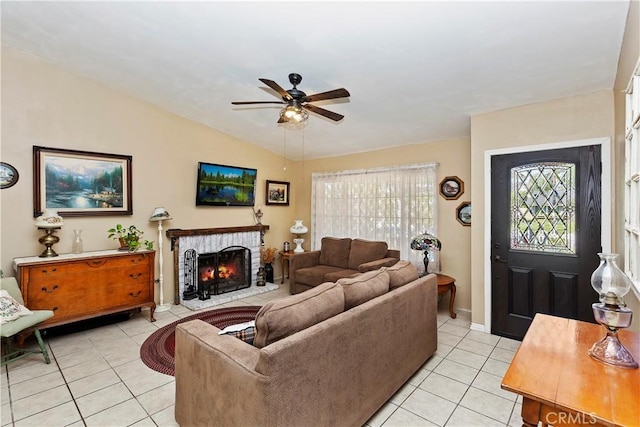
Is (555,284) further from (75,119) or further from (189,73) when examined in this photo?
(75,119)

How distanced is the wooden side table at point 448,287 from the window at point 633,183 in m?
1.91

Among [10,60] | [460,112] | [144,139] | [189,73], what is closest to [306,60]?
[189,73]

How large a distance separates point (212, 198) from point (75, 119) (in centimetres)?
197

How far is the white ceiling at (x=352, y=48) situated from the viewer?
2.08 meters

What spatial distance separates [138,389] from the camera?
7.91 ft

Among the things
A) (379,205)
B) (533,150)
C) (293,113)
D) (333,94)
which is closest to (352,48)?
(333,94)

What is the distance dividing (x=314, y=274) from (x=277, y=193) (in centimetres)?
208

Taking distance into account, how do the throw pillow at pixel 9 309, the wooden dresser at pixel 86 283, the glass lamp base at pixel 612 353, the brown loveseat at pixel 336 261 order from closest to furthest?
the glass lamp base at pixel 612 353, the throw pillow at pixel 9 309, the wooden dresser at pixel 86 283, the brown loveseat at pixel 336 261

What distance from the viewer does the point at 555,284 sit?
3.09 metres

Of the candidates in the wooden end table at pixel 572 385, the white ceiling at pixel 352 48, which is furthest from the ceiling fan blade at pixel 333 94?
the wooden end table at pixel 572 385

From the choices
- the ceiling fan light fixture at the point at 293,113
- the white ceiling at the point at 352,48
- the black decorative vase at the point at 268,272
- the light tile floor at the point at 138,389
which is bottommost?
the light tile floor at the point at 138,389

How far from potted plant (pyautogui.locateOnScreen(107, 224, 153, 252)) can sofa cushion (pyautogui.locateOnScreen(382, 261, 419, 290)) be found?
3.07m

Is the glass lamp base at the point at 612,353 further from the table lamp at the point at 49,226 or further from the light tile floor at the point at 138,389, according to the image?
the table lamp at the point at 49,226

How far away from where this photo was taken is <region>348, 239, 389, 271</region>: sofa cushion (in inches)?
182
